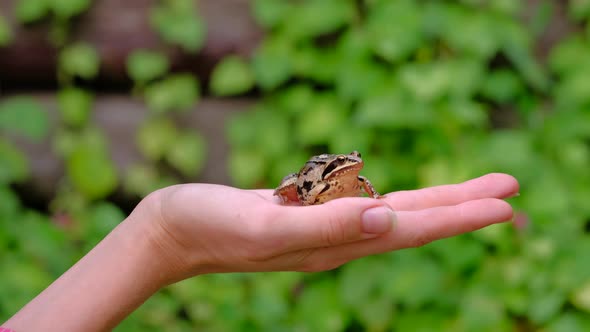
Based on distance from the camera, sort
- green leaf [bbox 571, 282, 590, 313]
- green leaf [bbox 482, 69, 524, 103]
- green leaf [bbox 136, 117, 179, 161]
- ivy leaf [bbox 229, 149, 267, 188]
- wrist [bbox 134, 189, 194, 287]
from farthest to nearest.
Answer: green leaf [bbox 136, 117, 179, 161], ivy leaf [bbox 229, 149, 267, 188], green leaf [bbox 482, 69, 524, 103], green leaf [bbox 571, 282, 590, 313], wrist [bbox 134, 189, 194, 287]

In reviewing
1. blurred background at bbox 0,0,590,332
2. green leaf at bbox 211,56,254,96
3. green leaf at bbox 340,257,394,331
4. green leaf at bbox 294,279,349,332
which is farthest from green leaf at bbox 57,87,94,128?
green leaf at bbox 340,257,394,331

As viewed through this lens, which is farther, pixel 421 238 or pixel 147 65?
pixel 147 65

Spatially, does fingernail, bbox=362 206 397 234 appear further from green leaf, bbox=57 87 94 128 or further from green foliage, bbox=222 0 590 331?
green leaf, bbox=57 87 94 128

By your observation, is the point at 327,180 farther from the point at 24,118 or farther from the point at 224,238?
the point at 24,118

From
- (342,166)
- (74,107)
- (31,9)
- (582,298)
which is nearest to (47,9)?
(31,9)

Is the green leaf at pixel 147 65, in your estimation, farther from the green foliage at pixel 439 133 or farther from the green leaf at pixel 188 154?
the green foliage at pixel 439 133

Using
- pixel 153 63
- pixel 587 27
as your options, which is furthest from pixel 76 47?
pixel 587 27
